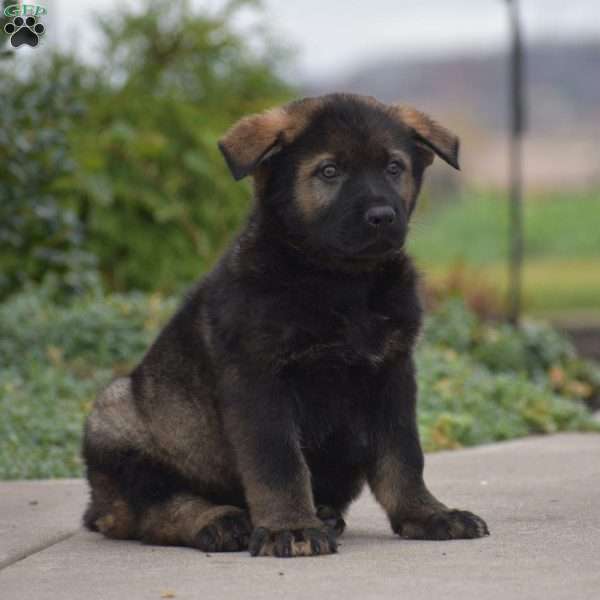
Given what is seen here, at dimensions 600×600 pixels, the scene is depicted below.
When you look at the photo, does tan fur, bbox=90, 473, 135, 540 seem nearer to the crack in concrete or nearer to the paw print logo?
the crack in concrete

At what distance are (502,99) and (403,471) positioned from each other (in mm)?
66027

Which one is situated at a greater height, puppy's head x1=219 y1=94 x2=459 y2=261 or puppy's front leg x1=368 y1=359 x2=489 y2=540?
puppy's head x1=219 y1=94 x2=459 y2=261

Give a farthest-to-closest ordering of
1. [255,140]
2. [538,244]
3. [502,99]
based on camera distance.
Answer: [502,99] → [538,244] → [255,140]

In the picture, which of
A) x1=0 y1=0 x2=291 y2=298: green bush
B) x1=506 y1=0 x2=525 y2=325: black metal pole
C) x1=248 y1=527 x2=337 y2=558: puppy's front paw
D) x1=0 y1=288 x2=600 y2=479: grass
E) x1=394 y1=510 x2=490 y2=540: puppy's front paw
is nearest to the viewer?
x1=248 y1=527 x2=337 y2=558: puppy's front paw

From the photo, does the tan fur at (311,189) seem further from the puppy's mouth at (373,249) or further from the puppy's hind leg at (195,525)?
the puppy's hind leg at (195,525)

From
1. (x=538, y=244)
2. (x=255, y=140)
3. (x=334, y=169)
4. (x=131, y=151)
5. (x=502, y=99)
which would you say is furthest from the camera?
(x=502, y=99)

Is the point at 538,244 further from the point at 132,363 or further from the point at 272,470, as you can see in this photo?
the point at 272,470

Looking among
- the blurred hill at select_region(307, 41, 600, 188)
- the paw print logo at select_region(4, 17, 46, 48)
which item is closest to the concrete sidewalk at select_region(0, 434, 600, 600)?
the paw print logo at select_region(4, 17, 46, 48)

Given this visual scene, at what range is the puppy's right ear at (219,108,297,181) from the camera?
472 cm

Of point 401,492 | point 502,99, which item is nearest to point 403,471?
point 401,492

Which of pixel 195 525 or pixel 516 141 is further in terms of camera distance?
pixel 516 141

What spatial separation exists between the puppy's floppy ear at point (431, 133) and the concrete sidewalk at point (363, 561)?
134 centimetres

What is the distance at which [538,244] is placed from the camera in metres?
26.4

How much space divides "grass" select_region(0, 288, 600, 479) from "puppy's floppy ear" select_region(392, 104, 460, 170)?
263 centimetres
